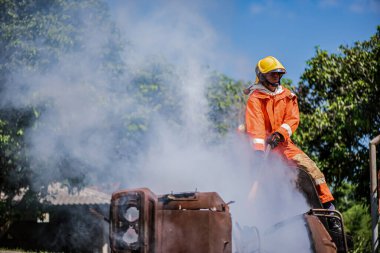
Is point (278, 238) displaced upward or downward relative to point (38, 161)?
downward

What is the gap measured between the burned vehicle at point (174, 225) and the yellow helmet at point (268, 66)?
1810 mm

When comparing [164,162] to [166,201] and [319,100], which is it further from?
[319,100]

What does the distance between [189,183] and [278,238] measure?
3.82 m

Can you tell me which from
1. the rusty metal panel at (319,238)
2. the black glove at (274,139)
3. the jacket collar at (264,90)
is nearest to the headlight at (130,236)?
the rusty metal panel at (319,238)

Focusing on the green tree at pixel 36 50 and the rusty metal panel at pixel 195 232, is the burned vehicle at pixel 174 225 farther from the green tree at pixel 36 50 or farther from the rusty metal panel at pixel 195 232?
the green tree at pixel 36 50

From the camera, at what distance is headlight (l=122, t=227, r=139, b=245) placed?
3.94m

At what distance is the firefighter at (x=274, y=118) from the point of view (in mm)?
5012

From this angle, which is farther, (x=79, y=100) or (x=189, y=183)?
(x=79, y=100)

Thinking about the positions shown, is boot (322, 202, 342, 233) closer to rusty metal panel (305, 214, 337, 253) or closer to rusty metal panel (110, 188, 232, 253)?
rusty metal panel (305, 214, 337, 253)

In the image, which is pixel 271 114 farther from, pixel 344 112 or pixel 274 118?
pixel 344 112

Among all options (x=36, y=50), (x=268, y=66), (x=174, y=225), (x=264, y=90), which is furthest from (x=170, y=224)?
(x=36, y=50)

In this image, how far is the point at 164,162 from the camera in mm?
8648

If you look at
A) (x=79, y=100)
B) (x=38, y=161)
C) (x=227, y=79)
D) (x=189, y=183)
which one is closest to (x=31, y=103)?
(x=79, y=100)

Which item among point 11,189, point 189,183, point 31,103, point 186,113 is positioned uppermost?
point 186,113
